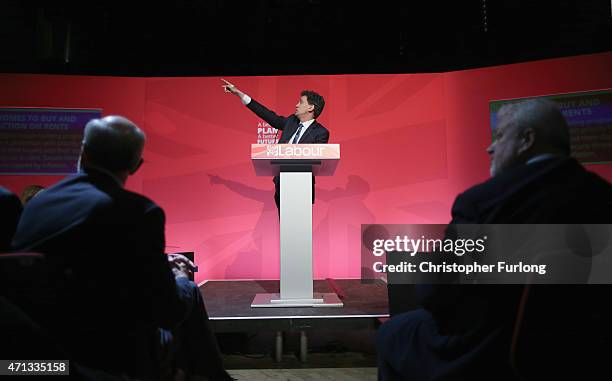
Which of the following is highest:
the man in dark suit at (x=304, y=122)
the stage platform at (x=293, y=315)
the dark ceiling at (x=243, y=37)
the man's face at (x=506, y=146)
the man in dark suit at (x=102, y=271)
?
the dark ceiling at (x=243, y=37)

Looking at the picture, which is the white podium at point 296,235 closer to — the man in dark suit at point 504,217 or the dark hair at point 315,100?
the dark hair at point 315,100

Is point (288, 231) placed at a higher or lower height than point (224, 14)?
lower

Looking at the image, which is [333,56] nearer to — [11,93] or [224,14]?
[224,14]

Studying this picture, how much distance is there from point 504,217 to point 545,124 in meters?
0.33

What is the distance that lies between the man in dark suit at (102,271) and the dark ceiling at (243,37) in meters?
3.90

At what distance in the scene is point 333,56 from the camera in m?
4.79

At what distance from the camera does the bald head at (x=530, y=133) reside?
1162 mm

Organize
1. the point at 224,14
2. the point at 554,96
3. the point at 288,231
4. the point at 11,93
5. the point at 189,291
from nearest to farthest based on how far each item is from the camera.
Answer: the point at 189,291 < the point at 288,231 < the point at 554,96 < the point at 11,93 < the point at 224,14

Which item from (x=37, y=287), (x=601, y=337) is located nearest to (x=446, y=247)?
(x=601, y=337)

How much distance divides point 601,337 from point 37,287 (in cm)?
127

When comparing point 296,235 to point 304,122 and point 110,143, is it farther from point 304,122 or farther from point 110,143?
point 110,143

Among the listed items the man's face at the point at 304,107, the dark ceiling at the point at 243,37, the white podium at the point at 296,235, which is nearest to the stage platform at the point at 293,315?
the white podium at the point at 296,235

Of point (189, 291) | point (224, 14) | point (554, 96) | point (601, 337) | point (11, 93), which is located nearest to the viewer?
point (601, 337)

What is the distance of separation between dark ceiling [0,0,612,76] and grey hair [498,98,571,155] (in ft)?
12.2
